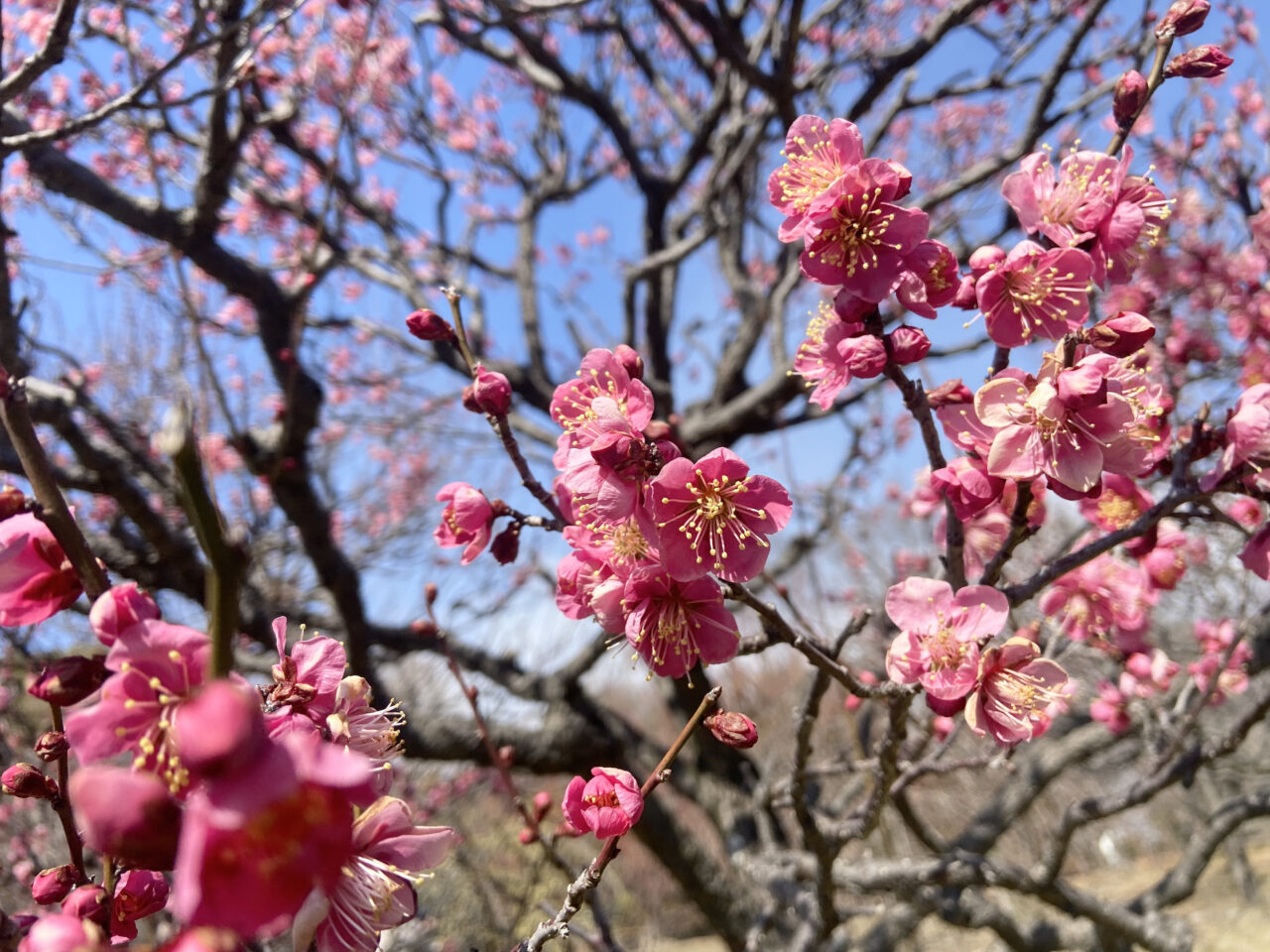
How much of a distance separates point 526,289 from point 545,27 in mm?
2212

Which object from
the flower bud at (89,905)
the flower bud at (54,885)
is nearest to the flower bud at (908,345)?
the flower bud at (89,905)

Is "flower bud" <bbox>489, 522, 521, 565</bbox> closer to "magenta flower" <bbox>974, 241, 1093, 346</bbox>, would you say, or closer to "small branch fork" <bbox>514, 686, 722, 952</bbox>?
"small branch fork" <bbox>514, 686, 722, 952</bbox>

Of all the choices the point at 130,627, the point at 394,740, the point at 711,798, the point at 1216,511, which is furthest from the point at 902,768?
the point at 711,798

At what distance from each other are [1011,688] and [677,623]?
23.0 inches

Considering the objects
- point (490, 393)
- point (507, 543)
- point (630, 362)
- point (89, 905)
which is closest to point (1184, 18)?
point (630, 362)

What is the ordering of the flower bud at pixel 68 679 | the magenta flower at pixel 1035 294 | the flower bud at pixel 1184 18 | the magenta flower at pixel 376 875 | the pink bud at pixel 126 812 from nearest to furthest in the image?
the pink bud at pixel 126 812, the flower bud at pixel 68 679, the magenta flower at pixel 376 875, the magenta flower at pixel 1035 294, the flower bud at pixel 1184 18

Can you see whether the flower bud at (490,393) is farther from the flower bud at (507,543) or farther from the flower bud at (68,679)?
the flower bud at (68,679)

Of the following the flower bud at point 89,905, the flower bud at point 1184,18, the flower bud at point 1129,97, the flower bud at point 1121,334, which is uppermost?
the flower bud at point 1184,18

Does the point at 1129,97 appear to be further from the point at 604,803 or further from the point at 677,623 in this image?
the point at 604,803

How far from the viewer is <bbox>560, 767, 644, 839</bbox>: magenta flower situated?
104cm

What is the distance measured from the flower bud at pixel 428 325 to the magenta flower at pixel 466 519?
0.93 ft

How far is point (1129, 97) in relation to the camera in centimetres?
128

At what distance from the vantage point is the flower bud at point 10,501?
2.52ft

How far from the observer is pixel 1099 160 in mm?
1268
